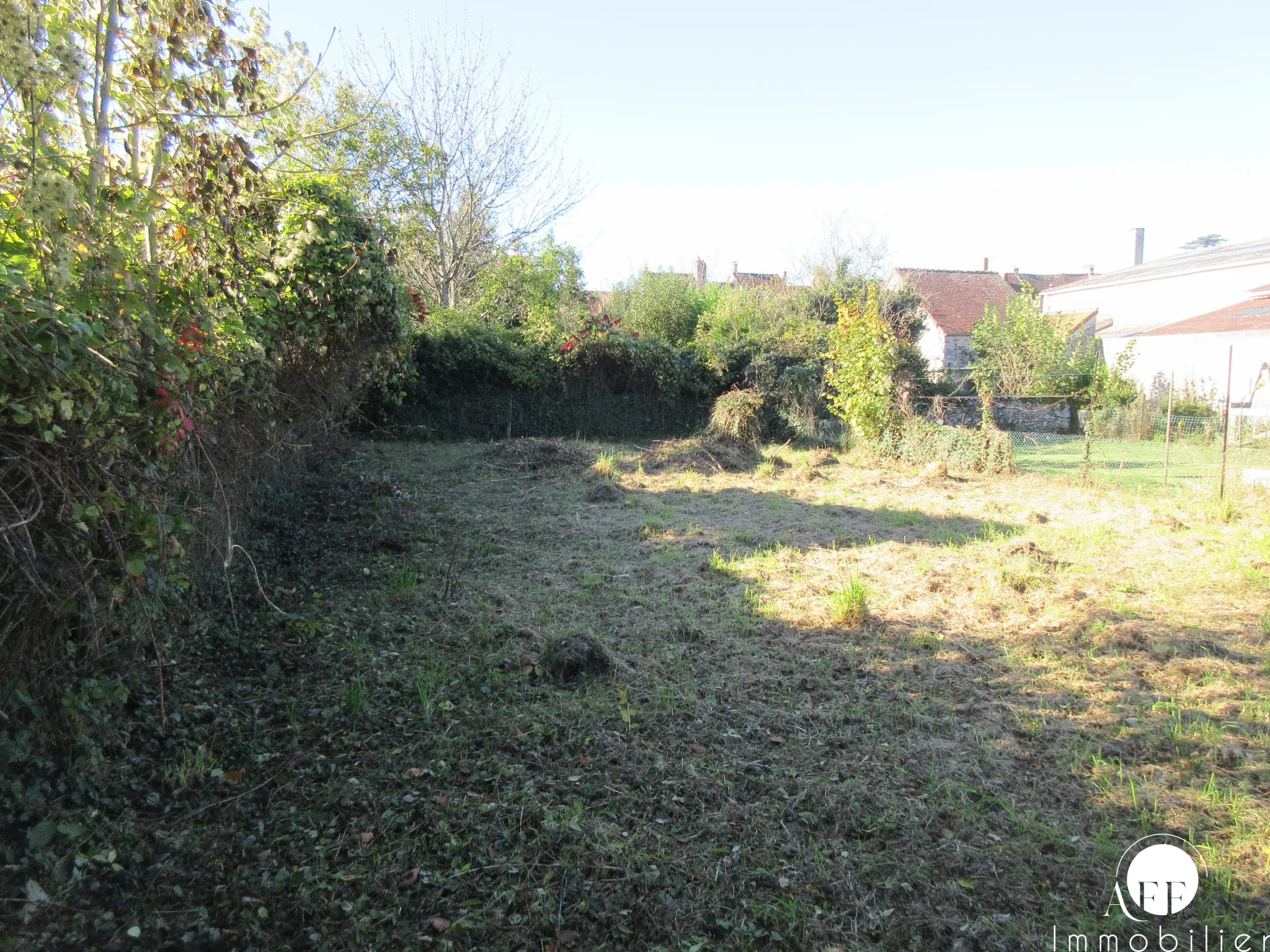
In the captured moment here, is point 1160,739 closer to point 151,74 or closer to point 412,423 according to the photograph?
point 151,74

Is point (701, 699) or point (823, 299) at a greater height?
point (823, 299)

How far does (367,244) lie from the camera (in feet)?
21.0

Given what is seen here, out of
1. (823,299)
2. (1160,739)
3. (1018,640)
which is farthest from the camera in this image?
(823,299)

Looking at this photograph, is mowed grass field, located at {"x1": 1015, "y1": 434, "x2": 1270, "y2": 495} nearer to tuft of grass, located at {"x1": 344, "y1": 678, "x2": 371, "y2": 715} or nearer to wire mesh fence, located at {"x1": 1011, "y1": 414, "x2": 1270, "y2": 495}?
wire mesh fence, located at {"x1": 1011, "y1": 414, "x2": 1270, "y2": 495}

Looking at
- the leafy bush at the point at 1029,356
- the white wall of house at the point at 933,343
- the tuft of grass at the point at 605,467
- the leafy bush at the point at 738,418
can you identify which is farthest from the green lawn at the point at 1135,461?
the white wall of house at the point at 933,343

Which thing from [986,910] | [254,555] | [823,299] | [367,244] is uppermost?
[823,299]

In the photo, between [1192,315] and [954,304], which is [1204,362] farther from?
[954,304]

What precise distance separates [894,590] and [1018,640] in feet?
3.49

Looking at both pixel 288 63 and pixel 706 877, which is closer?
pixel 706 877

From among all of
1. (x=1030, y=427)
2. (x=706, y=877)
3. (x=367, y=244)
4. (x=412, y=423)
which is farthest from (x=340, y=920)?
(x=1030, y=427)

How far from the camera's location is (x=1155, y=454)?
47.3 ft

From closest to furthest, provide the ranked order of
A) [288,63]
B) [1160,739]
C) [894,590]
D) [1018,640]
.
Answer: [1160,739], [288,63], [1018,640], [894,590]

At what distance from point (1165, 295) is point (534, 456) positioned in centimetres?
3269

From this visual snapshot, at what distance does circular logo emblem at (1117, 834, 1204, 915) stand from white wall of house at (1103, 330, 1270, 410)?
64.8 feet
